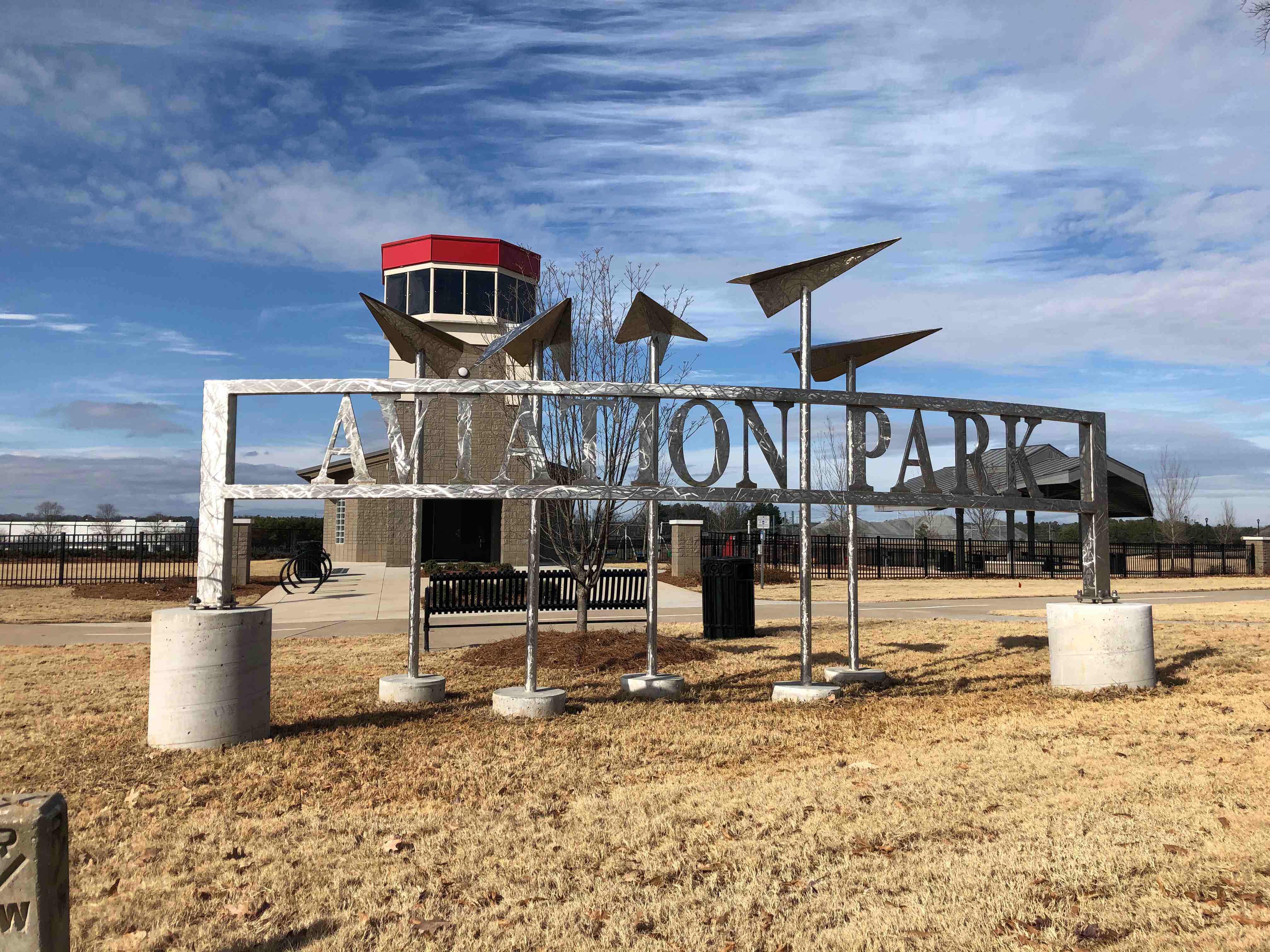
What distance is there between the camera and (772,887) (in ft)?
11.9

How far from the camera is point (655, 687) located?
25.6 feet

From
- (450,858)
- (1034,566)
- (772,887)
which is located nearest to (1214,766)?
(772,887)

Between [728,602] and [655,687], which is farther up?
[728,602]

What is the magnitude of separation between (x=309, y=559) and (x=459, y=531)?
9060 mm

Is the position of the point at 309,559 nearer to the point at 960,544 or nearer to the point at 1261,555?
the point at 960,544

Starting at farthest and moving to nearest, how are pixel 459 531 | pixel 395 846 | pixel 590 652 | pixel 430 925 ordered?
1. pixel 459 531
2. pixel 590 652
3. pixel 395 846
4. pixel 430 925

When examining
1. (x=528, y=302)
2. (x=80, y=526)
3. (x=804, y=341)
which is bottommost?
(x=80, y=526)

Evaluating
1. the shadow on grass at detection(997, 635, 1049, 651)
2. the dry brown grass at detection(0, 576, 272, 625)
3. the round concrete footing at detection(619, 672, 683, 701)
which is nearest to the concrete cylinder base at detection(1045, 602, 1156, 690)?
the shadow on grass at detection(997, 635, 1049, 651)

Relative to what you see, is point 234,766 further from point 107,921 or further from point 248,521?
point 248,521

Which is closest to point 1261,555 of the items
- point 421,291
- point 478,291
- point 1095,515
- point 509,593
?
point 478,291

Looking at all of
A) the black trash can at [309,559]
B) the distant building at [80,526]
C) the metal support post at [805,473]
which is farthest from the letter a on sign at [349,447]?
the distant building at [80,526]

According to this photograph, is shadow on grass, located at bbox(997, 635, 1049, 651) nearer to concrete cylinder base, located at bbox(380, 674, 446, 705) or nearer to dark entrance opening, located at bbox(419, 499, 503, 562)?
concrete cylinder base, located at bbox(380, 674, 446, 705)

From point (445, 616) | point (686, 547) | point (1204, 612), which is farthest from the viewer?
point (686, 547)

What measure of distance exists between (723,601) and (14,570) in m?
26.2
